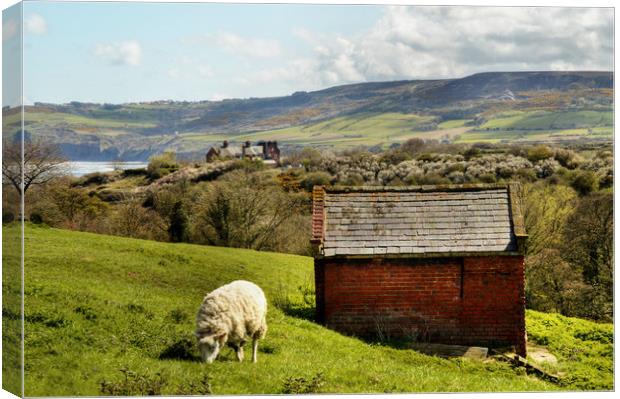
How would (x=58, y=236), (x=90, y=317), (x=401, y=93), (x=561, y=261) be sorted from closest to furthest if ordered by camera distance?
(x=90, y=317), (x=58, y=236), (x=561, y=261), (x=401, y=93)

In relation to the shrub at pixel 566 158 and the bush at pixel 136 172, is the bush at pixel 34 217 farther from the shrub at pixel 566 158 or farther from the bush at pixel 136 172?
the bush at pixel 136 172

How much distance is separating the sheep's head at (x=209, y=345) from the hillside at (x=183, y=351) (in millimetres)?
192

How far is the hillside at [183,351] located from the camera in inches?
545

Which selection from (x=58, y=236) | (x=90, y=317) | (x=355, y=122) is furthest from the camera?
(x=355, y=122)

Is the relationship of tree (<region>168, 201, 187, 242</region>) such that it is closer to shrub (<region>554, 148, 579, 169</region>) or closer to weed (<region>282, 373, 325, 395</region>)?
shrub (<region>554, 148, 579, 169</region>)

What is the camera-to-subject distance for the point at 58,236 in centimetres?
2998

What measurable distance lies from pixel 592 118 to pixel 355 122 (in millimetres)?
46244

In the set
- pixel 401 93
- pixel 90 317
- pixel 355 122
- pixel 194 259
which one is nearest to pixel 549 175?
pixel 401 93

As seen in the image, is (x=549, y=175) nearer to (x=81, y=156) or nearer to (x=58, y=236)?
(x=81, y=156)

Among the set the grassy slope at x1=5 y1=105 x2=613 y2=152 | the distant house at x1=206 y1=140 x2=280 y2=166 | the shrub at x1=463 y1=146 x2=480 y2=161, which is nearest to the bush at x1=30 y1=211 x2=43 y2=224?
the grassy slope at x1=5 y1=105 x2=613 y2=152

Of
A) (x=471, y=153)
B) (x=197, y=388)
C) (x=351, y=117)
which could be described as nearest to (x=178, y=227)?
(x=351, y=117)

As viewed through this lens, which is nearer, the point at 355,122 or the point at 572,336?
the point at 572,336

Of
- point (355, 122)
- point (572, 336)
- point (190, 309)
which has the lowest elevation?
point (572, 336)

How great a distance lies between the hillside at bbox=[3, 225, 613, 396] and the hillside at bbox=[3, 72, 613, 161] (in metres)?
4.26
